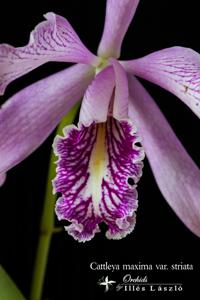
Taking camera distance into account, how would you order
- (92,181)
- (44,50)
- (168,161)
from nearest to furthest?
(44,50), (92,181), (168,161)

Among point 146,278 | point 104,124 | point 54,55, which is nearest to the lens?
point 54,55

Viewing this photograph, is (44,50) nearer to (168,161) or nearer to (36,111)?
(36,111)

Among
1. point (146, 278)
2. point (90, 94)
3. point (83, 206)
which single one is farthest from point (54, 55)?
point (146, 278)

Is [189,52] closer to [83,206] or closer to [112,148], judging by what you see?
[112,148]

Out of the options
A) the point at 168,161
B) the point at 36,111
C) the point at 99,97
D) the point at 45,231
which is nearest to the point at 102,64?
the point at 99,97

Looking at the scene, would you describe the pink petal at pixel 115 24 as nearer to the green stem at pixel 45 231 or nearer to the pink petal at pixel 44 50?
the pink petal at pixel 44 50

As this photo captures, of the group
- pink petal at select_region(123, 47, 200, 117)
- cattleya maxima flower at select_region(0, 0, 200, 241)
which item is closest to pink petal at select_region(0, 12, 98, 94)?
cattleya maxima flower at select_region(0, 0, 200, 241)
